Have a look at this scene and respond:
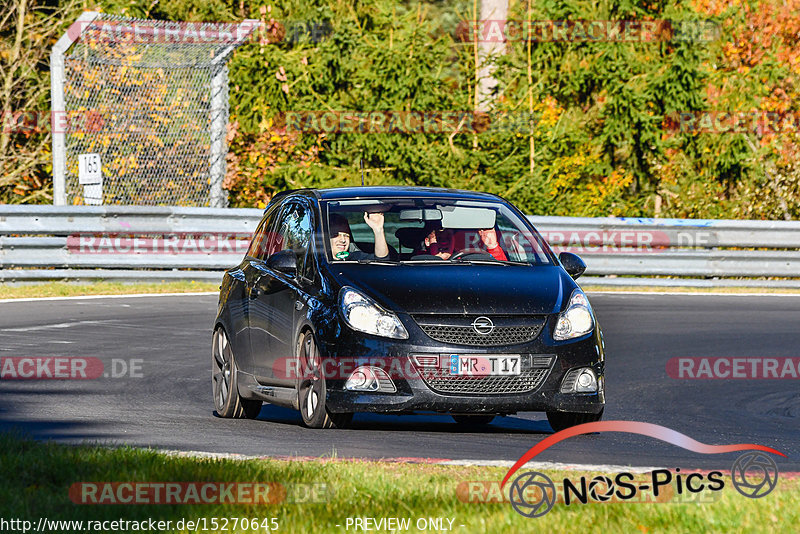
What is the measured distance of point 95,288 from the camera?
2045 centimetres

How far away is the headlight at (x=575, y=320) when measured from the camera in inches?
359

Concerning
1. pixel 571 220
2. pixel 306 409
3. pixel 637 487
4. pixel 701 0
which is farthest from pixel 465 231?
pixel 701 0

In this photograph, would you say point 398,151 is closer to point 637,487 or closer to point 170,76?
point 170,76

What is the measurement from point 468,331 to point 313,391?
1109mm

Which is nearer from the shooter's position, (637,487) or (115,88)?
(637,487)

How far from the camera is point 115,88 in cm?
2402

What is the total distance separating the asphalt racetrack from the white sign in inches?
108

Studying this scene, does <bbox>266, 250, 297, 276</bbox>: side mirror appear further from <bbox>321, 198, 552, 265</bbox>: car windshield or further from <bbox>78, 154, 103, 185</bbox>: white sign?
<bbox>78, 154, 103, 185</bbox>: white sign

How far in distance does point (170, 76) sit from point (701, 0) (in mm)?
16506

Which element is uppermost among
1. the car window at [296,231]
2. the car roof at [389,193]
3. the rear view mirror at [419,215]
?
the car roof at [389,193]
